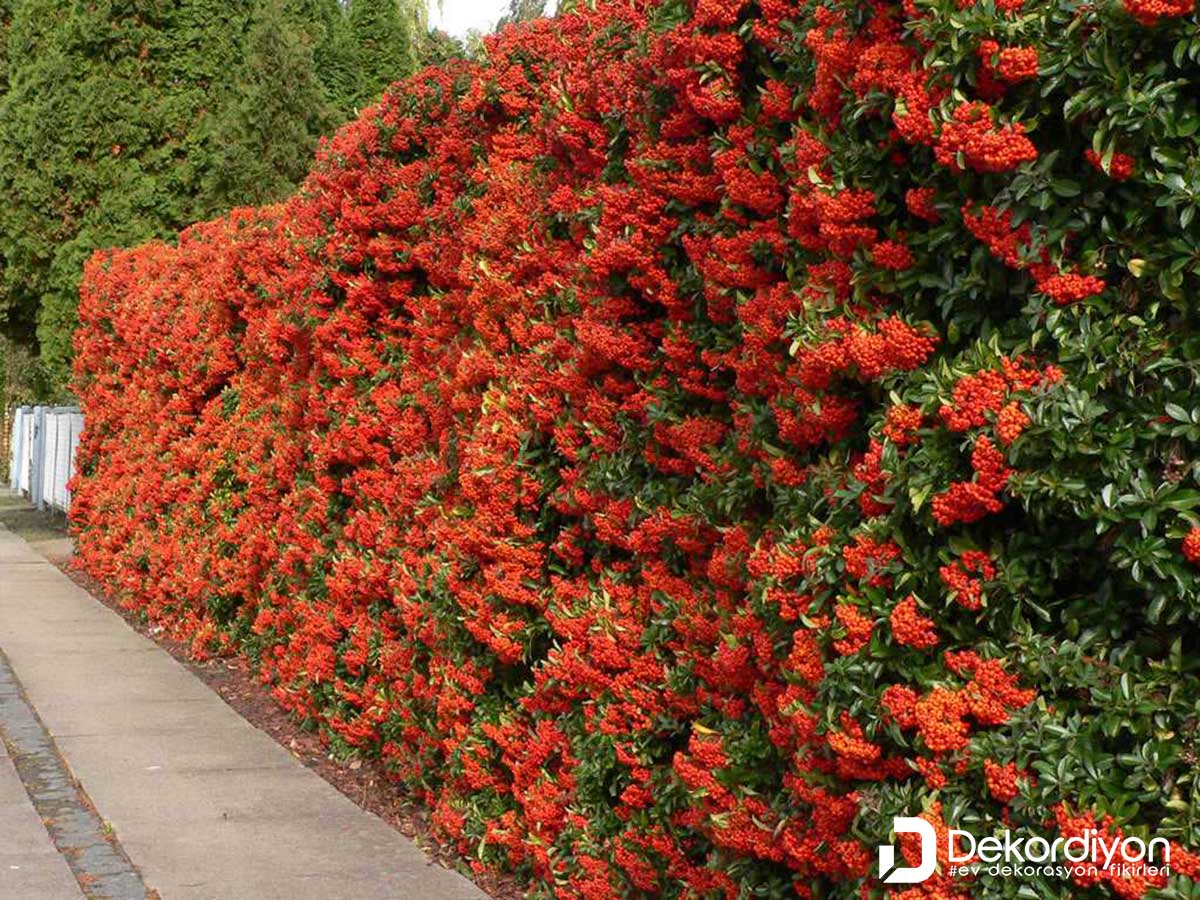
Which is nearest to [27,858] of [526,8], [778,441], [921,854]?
[778,441]

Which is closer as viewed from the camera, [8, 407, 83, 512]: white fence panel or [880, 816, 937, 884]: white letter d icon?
[880, 816, 937, 884]: white letter d icon

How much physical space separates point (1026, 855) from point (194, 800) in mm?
4702

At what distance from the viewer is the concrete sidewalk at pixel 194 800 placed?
5.43 m

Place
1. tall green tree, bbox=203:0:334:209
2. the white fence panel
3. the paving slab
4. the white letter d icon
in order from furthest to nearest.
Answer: the white fence panel, tall green tree, bbox=203:0:334:209, the paving slab, the white letter d icon

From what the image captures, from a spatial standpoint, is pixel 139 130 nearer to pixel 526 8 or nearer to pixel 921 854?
pixel 526 8

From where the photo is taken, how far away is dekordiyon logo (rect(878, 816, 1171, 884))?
2504 mm

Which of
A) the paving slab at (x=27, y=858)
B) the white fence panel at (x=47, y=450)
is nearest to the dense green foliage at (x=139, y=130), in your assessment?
the white fence panel at (x=47, y=450)

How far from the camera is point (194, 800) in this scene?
257 inches

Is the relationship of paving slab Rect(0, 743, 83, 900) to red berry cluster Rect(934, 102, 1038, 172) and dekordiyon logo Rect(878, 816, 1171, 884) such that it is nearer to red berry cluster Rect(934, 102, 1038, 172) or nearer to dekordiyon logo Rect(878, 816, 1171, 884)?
dekordiyon logo Rect(878, 816, 1171, 884)

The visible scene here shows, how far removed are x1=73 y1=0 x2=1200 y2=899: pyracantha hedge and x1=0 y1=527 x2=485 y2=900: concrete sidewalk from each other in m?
0.36

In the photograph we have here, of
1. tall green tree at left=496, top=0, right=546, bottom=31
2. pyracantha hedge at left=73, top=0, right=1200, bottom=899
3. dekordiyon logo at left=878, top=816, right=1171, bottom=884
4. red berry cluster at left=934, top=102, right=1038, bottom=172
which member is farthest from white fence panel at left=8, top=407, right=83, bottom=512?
red berry cluster at left=934, top=102, right=1038, bottom=172

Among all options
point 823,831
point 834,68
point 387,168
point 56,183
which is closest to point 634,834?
point 823,831

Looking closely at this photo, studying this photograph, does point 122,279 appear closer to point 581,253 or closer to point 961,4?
point 581,253

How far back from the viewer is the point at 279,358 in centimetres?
862
